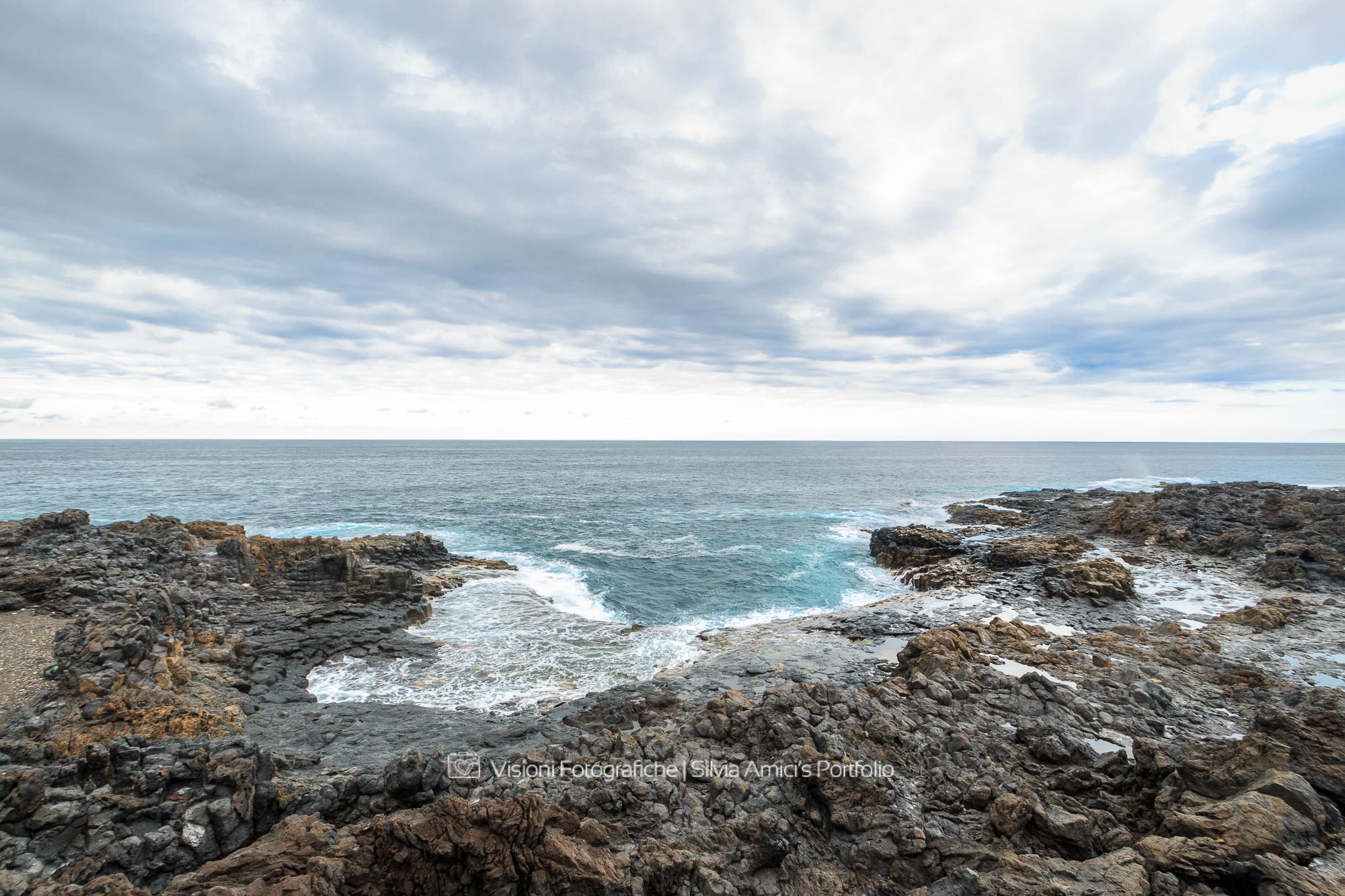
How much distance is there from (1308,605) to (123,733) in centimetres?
3980

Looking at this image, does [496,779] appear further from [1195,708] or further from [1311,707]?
[1195,708]

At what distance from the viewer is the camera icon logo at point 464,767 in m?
10.2

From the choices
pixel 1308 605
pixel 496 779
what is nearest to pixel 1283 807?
pixel 496 779

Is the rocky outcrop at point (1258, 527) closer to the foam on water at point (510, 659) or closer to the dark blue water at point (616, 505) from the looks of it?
the dark blue water at point (616, 505)

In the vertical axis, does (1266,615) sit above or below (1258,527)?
below

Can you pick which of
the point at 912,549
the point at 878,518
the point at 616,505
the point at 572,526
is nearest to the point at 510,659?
the point at 912,549

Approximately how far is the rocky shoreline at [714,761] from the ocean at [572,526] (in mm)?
2714

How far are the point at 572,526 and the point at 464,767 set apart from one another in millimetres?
39537

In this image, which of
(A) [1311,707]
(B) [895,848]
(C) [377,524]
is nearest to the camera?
(B) [895,848]

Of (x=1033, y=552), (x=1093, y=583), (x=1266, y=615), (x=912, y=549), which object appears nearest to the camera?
(x=1266, y=615)

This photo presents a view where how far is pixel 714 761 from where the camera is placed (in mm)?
10727

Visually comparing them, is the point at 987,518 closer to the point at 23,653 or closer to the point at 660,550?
the point at 660,550

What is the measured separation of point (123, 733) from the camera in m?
11.9

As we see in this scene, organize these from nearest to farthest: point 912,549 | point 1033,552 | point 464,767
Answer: point 464,767
point 1033,552
point 912,549
